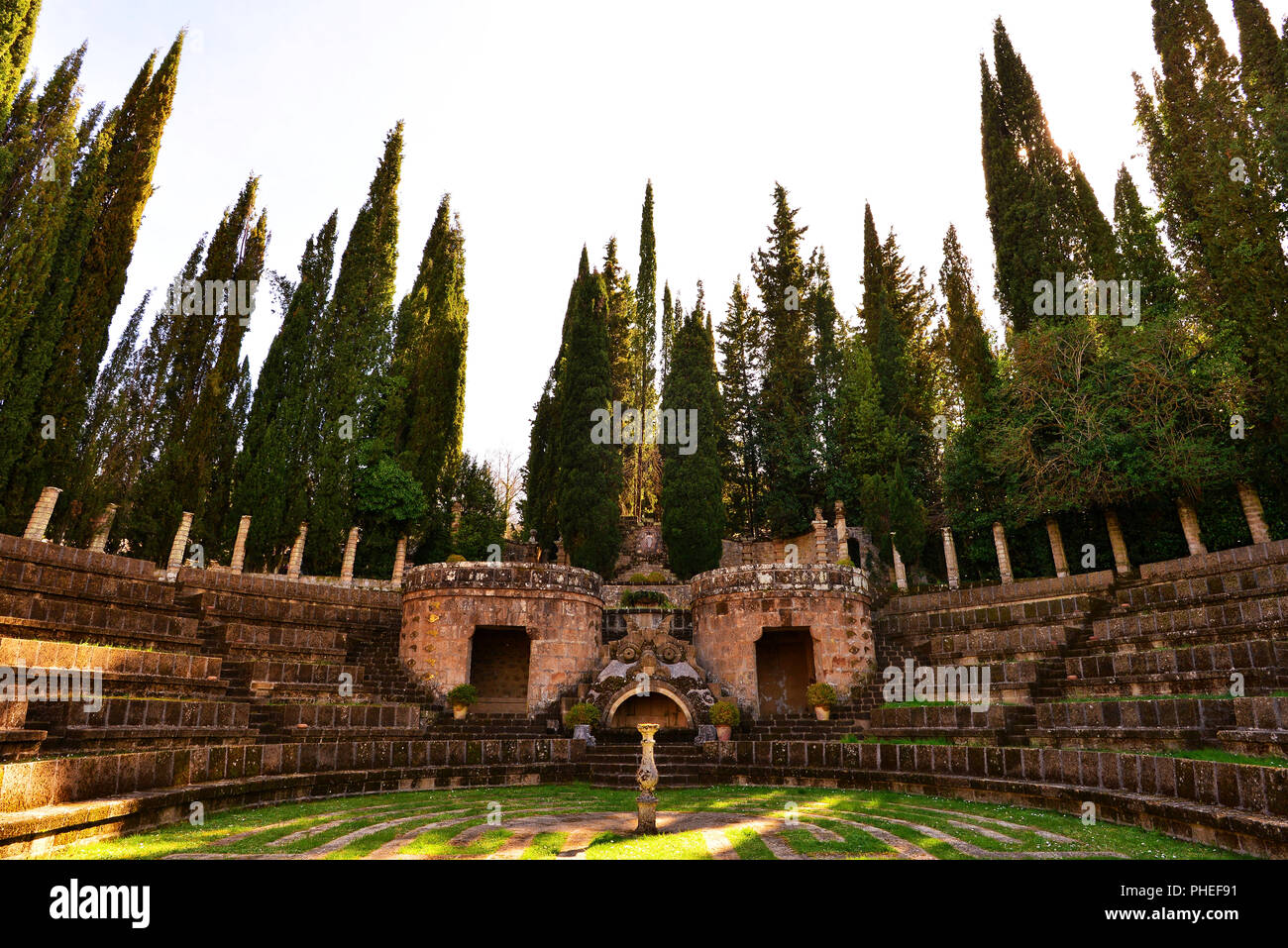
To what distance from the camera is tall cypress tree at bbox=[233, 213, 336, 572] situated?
25.5 m

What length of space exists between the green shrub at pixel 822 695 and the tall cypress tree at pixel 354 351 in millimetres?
18897

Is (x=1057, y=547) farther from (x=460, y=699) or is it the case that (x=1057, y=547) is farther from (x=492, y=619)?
(x=460, y=699)

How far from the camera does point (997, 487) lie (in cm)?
2619

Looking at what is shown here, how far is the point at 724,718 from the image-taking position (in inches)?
606

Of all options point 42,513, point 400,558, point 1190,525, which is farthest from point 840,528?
point 42,513

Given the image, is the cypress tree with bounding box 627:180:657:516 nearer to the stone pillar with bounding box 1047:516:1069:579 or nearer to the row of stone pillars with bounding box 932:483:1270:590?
the row of stone pillars with bounding box 932:483:1270:590

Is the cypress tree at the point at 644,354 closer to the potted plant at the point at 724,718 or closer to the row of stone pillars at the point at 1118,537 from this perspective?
the row of stone pillars at the point at 1118,537

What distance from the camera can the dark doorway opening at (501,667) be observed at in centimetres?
1923

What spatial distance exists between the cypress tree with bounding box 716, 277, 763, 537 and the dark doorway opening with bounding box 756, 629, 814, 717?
14.6 m

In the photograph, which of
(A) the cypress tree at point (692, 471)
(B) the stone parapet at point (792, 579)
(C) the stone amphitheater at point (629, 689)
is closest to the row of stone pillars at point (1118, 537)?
(C) the stone amphitheater at point (629, 689)

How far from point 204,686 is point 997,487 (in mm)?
25953

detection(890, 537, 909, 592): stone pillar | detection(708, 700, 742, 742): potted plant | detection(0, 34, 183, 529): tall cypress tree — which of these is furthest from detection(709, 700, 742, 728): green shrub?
detection(0, 34, 183, 529): tall cypress tree

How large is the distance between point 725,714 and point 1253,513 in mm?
17335
